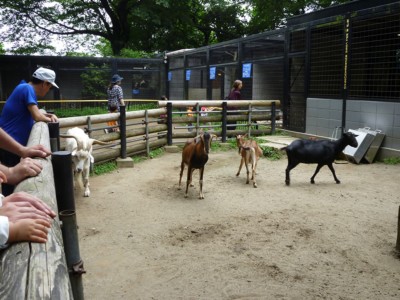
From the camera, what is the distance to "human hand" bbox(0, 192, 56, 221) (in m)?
1.51

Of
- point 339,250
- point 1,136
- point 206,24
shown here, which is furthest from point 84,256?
point 206,24

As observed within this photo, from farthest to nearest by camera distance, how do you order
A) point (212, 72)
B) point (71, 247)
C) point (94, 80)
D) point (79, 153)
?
1. point (94, 80)
2. point (212, 72)
3. point (79, 153)
4. point (71, 247)

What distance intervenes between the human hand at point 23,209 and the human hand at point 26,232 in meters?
0.08

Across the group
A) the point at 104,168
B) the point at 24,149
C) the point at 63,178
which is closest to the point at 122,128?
the point at 104,168

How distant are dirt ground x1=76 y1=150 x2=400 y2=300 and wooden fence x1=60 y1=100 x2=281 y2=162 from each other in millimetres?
1072

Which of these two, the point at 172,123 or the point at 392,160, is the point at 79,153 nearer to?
the point at 172,123

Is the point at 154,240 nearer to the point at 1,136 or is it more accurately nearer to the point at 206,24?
the point at 1,136

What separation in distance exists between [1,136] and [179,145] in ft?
27.0

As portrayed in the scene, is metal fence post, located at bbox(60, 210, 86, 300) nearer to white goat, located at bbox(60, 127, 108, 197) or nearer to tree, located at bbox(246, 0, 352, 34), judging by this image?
white goat, located at bbox(60, 127, 108, 197)

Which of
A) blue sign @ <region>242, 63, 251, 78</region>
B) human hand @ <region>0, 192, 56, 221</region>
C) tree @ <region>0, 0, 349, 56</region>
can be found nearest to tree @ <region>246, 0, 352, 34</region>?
tree @ <region>0, 0, 349, 56</region>

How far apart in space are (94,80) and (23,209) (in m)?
18.7

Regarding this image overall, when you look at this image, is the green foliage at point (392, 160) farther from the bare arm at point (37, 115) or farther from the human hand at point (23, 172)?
the human hand at point (23, 172)

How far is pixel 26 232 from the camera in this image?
139cm

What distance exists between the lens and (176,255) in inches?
178
